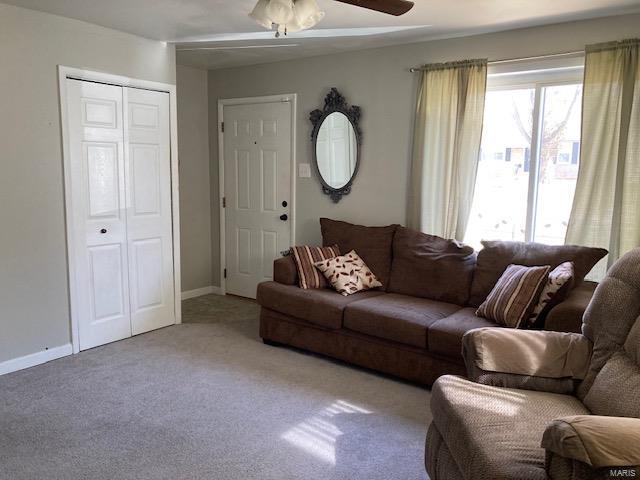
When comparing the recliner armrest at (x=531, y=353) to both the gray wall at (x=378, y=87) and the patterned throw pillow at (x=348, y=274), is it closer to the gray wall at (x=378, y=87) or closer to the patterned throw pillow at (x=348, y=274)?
the patterned throw pillow at (x=348, y=274)

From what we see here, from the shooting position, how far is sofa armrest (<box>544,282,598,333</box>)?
268 centimetres

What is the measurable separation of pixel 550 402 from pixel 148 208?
10.9ft

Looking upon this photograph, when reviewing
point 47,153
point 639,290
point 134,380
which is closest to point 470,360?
point 639,290

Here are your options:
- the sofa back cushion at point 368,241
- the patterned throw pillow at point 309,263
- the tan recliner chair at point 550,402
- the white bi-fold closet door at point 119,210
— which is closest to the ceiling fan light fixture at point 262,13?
the tan recliner chair at point 550,402

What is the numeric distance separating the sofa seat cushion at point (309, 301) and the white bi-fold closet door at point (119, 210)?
103 cm

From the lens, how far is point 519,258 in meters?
3.34

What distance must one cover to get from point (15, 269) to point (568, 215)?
12.4ft

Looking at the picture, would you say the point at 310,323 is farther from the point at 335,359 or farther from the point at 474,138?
the point at 474,138

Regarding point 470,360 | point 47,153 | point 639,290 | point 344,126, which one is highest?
point 344,126

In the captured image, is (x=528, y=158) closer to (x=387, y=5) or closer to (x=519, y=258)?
(x=519, y=258)

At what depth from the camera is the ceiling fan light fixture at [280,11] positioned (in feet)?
7.60

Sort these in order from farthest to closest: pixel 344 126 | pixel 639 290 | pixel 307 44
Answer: pixel 344 126
pixel 307 44
pixel 639 290

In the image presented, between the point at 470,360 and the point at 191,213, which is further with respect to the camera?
the point at 191,213

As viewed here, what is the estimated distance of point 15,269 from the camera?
3.38 meters
